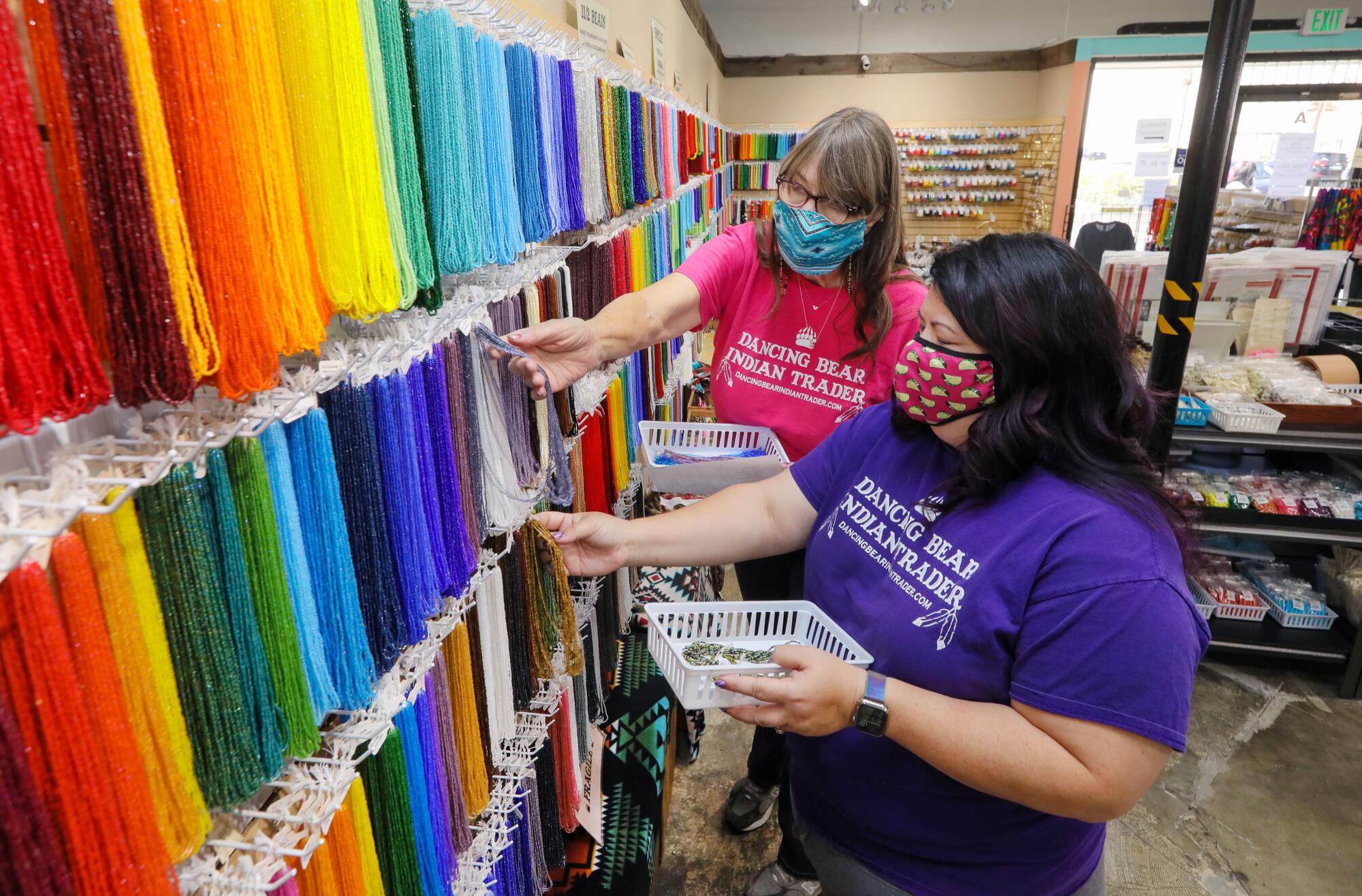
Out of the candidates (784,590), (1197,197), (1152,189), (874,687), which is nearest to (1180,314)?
(1197,197)

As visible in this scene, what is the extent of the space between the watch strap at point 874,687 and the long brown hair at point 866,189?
0.92 metres

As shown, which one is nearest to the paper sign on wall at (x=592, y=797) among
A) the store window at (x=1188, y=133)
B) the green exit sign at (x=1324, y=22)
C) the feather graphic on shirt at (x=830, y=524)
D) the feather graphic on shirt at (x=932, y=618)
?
the feather graphic on shirt at (x=830, y=524)

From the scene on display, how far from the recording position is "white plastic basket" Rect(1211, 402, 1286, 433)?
3.07m

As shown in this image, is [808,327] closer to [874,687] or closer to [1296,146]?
[874,687]

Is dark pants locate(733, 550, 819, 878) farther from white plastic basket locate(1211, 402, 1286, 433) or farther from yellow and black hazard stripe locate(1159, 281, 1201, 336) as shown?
white plastic basket locate(1211, 402, 1286, 433)

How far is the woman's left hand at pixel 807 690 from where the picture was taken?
112 centimetres

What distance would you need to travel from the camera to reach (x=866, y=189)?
5.72 feet

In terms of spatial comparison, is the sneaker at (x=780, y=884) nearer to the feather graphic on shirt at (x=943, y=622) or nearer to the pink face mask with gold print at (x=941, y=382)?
the feather graphic on shirt at (x=943, y=622)

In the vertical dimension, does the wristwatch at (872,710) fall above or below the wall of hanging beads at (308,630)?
below

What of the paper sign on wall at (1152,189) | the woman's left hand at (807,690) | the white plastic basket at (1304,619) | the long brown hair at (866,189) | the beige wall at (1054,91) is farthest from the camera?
the paper sign on wall at (1152,189)

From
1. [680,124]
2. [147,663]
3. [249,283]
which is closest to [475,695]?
[147,663]

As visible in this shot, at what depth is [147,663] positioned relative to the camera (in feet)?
2.06

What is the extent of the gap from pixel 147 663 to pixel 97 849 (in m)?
0.14

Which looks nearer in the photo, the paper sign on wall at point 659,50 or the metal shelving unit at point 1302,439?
the metal shelving unit at point 1302,439
